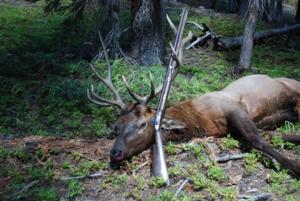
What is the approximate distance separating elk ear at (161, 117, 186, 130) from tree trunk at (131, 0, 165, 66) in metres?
3.88

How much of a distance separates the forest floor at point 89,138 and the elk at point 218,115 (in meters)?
0.15

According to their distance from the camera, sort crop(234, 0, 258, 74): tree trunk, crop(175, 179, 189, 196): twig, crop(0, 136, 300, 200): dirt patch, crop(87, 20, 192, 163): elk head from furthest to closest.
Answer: crop(234, 0, 258, 74): tree trunk, crop(87, 20, 192, 163): elk head, crop(0, 136, 300, 200): dirt patch, crop(175, 179, 189, 196): twig

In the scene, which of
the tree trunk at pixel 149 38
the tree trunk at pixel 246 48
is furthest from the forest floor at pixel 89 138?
the tree trunk at pixel 149 38

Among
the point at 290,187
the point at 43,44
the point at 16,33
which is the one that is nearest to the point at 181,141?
the point at 290,187

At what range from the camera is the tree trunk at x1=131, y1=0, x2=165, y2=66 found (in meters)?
10.3

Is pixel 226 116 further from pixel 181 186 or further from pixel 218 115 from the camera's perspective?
pixel 181 186

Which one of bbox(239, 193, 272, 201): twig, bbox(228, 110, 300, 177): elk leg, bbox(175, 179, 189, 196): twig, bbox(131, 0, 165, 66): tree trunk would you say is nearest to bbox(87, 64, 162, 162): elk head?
bbox(175, 179, 189, 196): twig

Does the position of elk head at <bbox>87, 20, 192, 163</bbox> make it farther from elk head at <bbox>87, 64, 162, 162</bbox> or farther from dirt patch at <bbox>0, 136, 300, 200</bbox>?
dirt patch at <bbox>0, 136, 300, 200</bbox>

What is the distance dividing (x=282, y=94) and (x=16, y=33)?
25.3ft

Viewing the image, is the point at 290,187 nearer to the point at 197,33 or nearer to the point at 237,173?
the point at 237,173

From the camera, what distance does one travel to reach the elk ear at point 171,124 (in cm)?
651

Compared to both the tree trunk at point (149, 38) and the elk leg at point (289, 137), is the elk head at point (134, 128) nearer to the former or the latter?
the elk leg at point (289, 137)

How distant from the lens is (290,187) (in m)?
5.29

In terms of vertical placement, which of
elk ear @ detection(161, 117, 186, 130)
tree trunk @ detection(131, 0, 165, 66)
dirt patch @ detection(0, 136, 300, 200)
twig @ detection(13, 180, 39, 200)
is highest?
tree trunk @ detection(131, 0, 165, 66)
